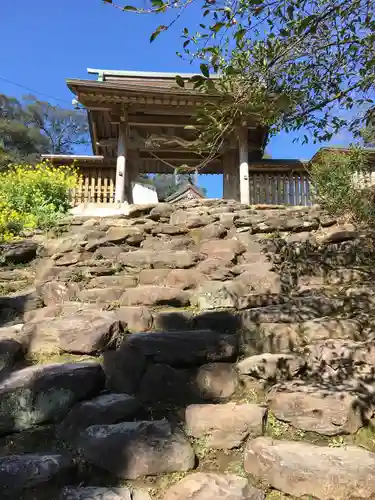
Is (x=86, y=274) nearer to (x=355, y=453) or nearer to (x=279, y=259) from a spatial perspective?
(x=279, y=259)

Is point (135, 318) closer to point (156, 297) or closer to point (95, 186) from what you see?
point (156, 297)

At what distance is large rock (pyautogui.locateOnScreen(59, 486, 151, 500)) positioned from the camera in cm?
205

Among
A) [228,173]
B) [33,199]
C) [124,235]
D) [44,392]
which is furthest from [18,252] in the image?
[228,173]

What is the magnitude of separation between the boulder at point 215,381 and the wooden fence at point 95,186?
926cm

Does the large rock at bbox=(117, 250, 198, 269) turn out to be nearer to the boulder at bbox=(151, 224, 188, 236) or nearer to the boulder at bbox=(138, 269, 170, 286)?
the boulder at bbox=(138, 269, 170, 286)

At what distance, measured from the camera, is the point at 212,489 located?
2.07 meters

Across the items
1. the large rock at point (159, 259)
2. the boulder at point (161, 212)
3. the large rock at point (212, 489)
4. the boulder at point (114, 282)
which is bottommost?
the large rock at point (212, 489)

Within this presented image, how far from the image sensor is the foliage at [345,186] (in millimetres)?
5883

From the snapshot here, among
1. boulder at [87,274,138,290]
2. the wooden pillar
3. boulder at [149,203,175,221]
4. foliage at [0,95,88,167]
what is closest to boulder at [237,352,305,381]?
boulder at [87,274,138,290]

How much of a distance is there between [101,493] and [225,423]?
2.57ft

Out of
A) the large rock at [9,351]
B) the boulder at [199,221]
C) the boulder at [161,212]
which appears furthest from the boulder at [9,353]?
the boulder at [161,212]

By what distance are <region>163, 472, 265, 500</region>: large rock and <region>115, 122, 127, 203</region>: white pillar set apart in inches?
320

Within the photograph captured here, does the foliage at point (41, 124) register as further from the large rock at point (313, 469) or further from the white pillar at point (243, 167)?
the large rock at point (313, 469)

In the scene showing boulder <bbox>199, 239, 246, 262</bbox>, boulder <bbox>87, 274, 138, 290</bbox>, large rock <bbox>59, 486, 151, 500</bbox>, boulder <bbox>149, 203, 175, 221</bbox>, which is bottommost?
large rock <bbox>59, 486, 151, 500</bbox>
